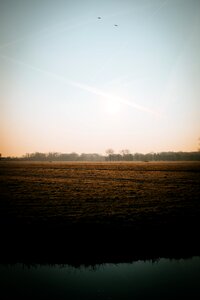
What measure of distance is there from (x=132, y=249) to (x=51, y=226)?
21.2ft

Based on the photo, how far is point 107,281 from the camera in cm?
1404

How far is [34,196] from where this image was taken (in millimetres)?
32406

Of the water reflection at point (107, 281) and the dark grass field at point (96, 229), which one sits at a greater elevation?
the dark grass field at point (96, 229)

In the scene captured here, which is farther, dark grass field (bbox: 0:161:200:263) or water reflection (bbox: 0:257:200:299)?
dark grass field (bbox: 0:161:200:263)

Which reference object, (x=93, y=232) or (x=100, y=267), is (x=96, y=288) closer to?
(x=100, y=267)

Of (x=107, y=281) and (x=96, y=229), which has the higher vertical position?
(x=96, y=229)

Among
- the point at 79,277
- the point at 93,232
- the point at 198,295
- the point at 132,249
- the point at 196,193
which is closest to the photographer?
the point at 198,295

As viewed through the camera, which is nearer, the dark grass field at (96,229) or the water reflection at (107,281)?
the water reflection at (107,281)

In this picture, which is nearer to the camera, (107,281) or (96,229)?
(107,281)

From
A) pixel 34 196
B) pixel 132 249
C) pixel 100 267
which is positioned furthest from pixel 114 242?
pixel 34 196

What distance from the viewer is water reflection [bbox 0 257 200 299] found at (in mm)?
12531

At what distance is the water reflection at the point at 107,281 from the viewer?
12.5 m

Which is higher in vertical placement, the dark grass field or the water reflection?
the dark grass field

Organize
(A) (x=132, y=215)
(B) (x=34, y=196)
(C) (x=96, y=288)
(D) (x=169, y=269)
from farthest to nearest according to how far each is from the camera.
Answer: (B) (x=34, y=196), (A) (x=132, y=215), (D) (x=169, y=269), (C) (x=96, y=288)
